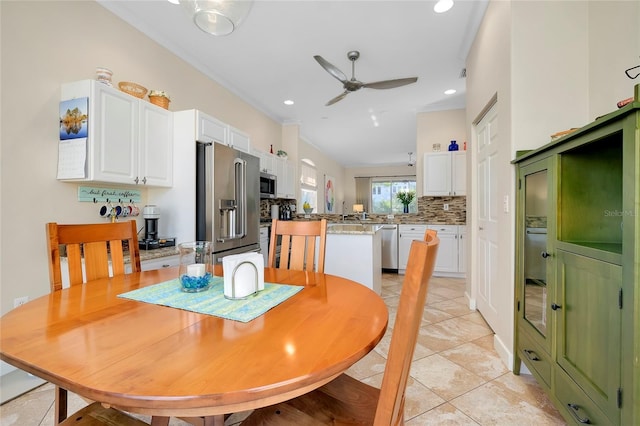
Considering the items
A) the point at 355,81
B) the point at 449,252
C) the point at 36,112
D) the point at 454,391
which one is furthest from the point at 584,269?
the point at 449,252

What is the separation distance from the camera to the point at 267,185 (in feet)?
15.1

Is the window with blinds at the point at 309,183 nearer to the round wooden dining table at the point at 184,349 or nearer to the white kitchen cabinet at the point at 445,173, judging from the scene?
the white kitchen cabinet at the point at 445,173

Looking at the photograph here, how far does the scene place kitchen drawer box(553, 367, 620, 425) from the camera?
108 cm

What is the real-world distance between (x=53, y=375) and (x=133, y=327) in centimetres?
24

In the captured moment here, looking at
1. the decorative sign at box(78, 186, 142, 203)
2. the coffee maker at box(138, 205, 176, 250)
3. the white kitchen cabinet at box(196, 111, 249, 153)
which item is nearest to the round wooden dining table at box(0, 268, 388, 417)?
the decorative sign at box(78, 186, 142, 203)

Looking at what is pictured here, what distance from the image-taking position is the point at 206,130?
2.98 metres

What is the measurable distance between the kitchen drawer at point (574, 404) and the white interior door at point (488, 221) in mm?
896

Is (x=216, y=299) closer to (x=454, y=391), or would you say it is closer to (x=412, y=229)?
(x=454, y=391)

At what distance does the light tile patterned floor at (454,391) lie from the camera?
1508mm

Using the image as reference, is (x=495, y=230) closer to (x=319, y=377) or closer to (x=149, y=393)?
(x=319, y=377)

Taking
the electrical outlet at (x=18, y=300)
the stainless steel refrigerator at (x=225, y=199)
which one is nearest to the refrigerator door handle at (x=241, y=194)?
the stainless steel refrigerator at (x=225, y=199)

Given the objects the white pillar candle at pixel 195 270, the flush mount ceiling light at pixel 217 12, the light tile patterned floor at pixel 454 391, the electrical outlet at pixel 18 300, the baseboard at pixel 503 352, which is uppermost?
the flush mount ceiling light at pixel 217 12

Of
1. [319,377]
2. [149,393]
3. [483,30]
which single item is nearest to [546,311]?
[319,377]

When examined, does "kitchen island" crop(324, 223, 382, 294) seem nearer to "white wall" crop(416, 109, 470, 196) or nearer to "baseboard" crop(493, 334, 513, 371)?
"baseboard" crop(493, 334, 513, 371)
